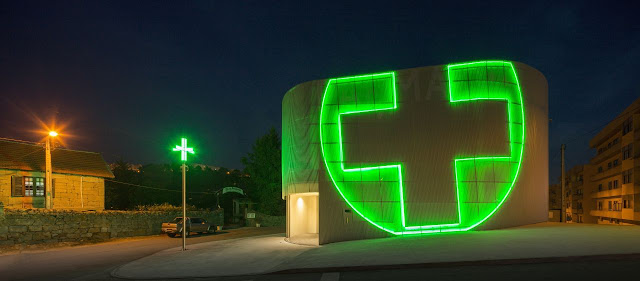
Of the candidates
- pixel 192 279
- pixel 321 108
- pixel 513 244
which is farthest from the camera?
pixel 321 108

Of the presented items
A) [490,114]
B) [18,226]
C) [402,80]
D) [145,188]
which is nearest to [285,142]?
[402,80]

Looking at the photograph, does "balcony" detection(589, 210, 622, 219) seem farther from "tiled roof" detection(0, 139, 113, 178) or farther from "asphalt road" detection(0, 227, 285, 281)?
"tiled roof" detection(0, 139, 113, 178)

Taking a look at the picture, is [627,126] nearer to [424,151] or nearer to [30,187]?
[424,151]

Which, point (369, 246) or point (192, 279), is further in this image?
point (369, 246)

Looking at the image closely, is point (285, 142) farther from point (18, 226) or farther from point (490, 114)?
point (18, 226)

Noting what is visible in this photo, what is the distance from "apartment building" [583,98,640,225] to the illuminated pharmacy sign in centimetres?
3670

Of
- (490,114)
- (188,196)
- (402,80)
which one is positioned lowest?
(188,196)

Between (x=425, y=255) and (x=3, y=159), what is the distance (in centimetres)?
3060

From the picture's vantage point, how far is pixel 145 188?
4797 cm

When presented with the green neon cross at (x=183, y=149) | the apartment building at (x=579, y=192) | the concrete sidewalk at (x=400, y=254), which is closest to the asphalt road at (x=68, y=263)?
the concrete sidewalk at (x=400, y=254)

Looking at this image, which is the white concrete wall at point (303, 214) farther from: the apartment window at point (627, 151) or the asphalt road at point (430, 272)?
the apartment window at point (627, 151)

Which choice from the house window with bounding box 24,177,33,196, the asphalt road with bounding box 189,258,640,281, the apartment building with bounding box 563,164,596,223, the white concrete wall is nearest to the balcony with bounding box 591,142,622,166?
the apartment building with bounding box 563,164,596,223

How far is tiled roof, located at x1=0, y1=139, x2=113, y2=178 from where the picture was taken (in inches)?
1113

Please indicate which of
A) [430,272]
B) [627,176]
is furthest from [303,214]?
[627,176]
